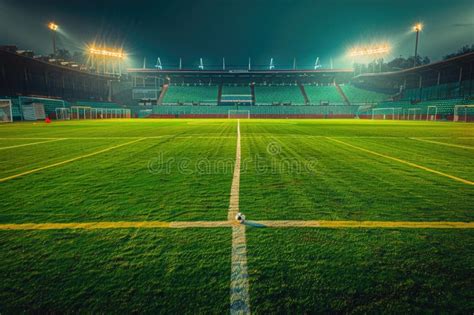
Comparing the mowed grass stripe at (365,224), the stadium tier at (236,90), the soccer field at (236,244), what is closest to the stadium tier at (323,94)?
the stadium tier at (236,90)

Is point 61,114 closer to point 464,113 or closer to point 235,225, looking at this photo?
point 235,225

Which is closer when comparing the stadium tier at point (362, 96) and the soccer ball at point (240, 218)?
the soccer ball at point (240, 218)

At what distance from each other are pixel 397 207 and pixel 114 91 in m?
74.2

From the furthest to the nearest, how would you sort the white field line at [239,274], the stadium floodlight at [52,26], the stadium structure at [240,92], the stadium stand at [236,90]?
the stadium stand at [236,90] < the stadium floodlight at [52,26] < the stadium structure at [240,92] < the white field line at [239,274]

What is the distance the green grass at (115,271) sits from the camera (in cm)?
149

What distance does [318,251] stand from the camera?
2.02m

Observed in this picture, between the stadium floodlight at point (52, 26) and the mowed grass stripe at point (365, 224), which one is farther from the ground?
the stadium floodlight at point (52, 26)

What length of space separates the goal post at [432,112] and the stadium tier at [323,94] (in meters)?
23.4

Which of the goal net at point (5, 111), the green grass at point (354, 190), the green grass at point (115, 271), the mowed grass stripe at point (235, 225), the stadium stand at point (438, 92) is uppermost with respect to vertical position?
the stadium stand at point (438, 92)

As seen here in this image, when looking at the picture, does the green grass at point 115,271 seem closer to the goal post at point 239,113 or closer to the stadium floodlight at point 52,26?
the goal post at point 239,113

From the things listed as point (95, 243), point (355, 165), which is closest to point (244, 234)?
point (95, 243)

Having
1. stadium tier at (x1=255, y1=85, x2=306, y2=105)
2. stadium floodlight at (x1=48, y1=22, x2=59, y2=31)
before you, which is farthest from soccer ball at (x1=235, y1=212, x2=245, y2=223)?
stadium tier at (x1=255, y1=85, x2=306, y2=105)

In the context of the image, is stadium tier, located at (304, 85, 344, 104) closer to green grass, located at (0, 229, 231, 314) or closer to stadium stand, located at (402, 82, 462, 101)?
stadium stand, located at (402, 82, 462, 101)

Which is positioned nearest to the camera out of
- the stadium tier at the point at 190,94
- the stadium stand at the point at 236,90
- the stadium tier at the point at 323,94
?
the stadium tier at the point at 323,94
